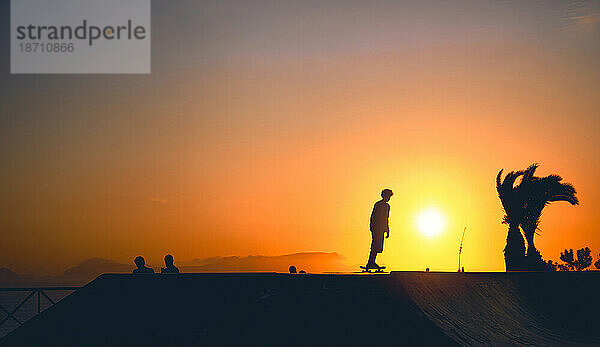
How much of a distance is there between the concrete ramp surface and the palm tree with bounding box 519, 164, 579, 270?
358 inches

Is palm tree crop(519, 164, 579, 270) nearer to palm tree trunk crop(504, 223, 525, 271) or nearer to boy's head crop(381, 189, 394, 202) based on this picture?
palm tree trunk crop(504, 223, 525, 271)

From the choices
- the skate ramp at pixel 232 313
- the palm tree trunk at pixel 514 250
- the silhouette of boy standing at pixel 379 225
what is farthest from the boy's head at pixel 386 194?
the palm tree trunk at pixel 514 250

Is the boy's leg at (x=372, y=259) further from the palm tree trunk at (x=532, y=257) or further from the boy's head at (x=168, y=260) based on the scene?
the palm tree trunk at (x=532, y=257)

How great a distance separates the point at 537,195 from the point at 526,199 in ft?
1.48

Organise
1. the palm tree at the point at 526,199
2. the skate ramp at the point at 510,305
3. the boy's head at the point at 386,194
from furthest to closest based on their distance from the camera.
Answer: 1. the palm tree at the point at 526,199
2. the boy's head at the point at 386,194
3. the skate ramp at the point at 510,305

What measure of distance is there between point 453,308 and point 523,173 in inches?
469

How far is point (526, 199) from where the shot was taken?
23.8 m

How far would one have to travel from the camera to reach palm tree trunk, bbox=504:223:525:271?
74.2 ft

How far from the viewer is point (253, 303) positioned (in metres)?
13.2

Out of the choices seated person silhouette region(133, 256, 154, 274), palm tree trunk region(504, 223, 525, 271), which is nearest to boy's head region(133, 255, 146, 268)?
seated person silhouette region(133, 256, 154, 274)

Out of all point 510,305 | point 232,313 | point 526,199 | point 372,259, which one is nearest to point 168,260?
point 232,313

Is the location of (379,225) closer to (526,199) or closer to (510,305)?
(510,305)

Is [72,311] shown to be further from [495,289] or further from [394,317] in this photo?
[495,289]

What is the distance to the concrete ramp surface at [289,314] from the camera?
12523mm
